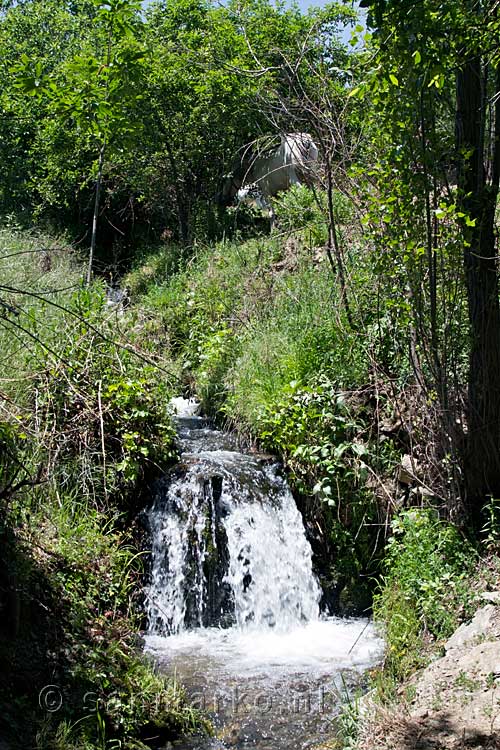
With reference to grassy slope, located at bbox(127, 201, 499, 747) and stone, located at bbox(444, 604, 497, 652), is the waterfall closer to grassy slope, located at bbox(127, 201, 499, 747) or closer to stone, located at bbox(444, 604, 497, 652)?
grassy slope, located at bbox(127, 201, 499, 747)

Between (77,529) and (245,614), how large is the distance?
157 centimetres

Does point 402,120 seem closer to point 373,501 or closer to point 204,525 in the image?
point 373,501

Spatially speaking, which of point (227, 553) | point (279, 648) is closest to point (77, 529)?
point (227, 553)

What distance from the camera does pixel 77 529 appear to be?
223 inches

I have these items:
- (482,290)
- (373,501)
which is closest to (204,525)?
(373,501)

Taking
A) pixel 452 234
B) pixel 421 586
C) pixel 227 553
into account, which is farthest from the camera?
pixel 227 553

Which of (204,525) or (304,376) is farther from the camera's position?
(304,376)

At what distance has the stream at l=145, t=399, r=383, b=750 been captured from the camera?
4.85 meters

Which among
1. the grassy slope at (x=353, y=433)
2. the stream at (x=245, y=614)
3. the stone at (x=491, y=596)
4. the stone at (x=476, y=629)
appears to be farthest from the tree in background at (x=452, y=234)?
the stream at (x=245, y=614)

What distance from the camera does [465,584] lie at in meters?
5.20

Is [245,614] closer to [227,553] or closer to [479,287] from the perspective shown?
[227,553]

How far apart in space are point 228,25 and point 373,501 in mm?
10134

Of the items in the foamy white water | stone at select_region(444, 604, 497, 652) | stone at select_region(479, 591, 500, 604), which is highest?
stone at select_region(479, 591, 500, 604)

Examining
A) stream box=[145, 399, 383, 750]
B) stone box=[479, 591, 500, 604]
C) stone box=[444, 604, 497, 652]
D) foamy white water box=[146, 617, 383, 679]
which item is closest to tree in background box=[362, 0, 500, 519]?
Answer: stone box=[479, 591, 500, 604]
